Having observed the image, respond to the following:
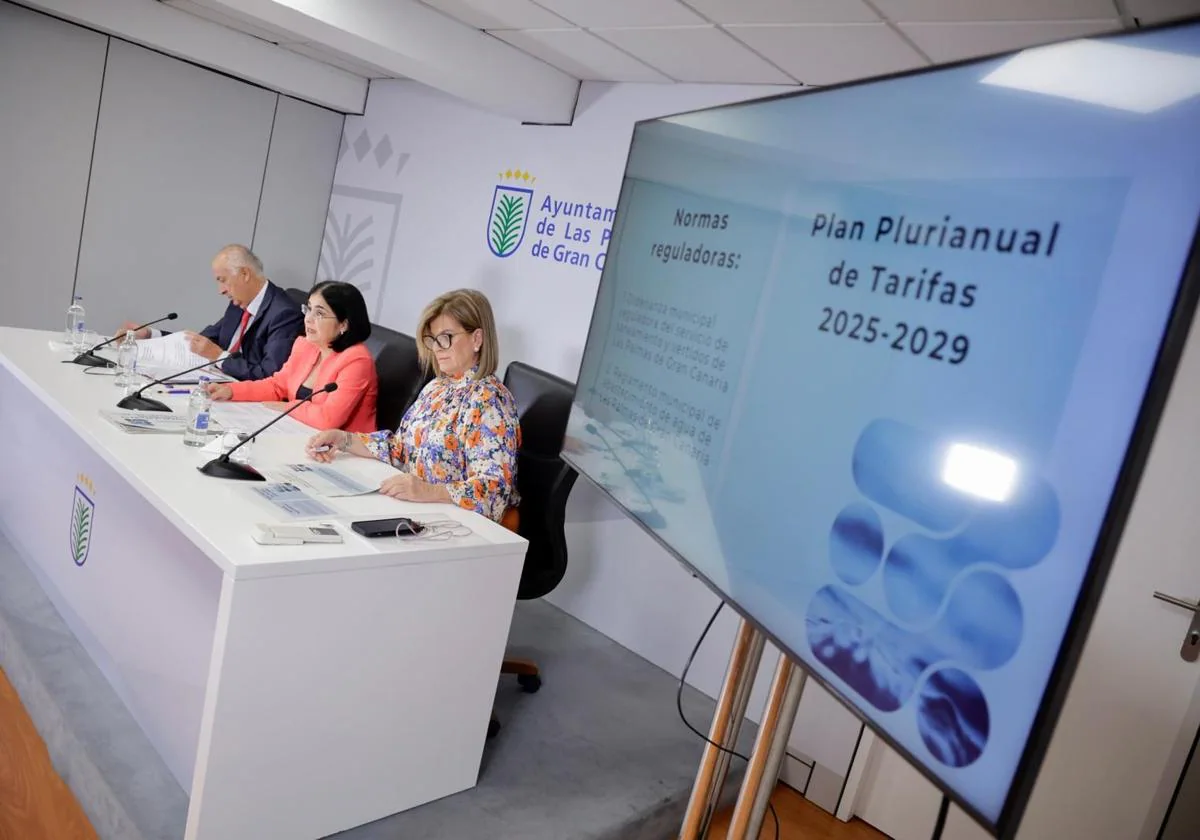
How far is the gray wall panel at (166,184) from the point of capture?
4250 millimetres

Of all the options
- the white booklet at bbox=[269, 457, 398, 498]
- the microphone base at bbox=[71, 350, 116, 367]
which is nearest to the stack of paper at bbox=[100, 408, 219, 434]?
the white booklet at bbox=[269, 457, 398, 498]

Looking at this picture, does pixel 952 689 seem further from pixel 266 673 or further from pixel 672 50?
pixel 672 50

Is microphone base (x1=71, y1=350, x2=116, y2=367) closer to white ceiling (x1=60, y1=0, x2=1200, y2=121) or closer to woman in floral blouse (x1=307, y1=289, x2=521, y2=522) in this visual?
woman in floral blouse (x1=307, y1=289, x2=521, y2=522)

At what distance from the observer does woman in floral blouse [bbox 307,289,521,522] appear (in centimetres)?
219

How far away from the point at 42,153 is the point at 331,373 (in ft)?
8.13

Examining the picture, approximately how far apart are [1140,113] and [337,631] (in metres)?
1.56

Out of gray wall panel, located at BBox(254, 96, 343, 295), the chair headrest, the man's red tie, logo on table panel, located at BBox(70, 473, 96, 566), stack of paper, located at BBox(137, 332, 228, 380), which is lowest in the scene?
logo on table panel, located at BBox(70, 473, 96, 566)

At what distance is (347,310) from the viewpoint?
9.70 ft

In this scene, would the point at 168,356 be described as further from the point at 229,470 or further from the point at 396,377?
the point at 229,470

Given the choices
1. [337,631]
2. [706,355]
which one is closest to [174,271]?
[337,631]

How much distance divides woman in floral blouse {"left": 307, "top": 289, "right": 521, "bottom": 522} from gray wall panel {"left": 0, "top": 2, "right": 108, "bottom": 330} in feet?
9.42

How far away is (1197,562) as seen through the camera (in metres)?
1.94

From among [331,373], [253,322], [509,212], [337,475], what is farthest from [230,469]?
[509,212]

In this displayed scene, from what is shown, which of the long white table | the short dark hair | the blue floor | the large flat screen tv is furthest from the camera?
the short dark hair
